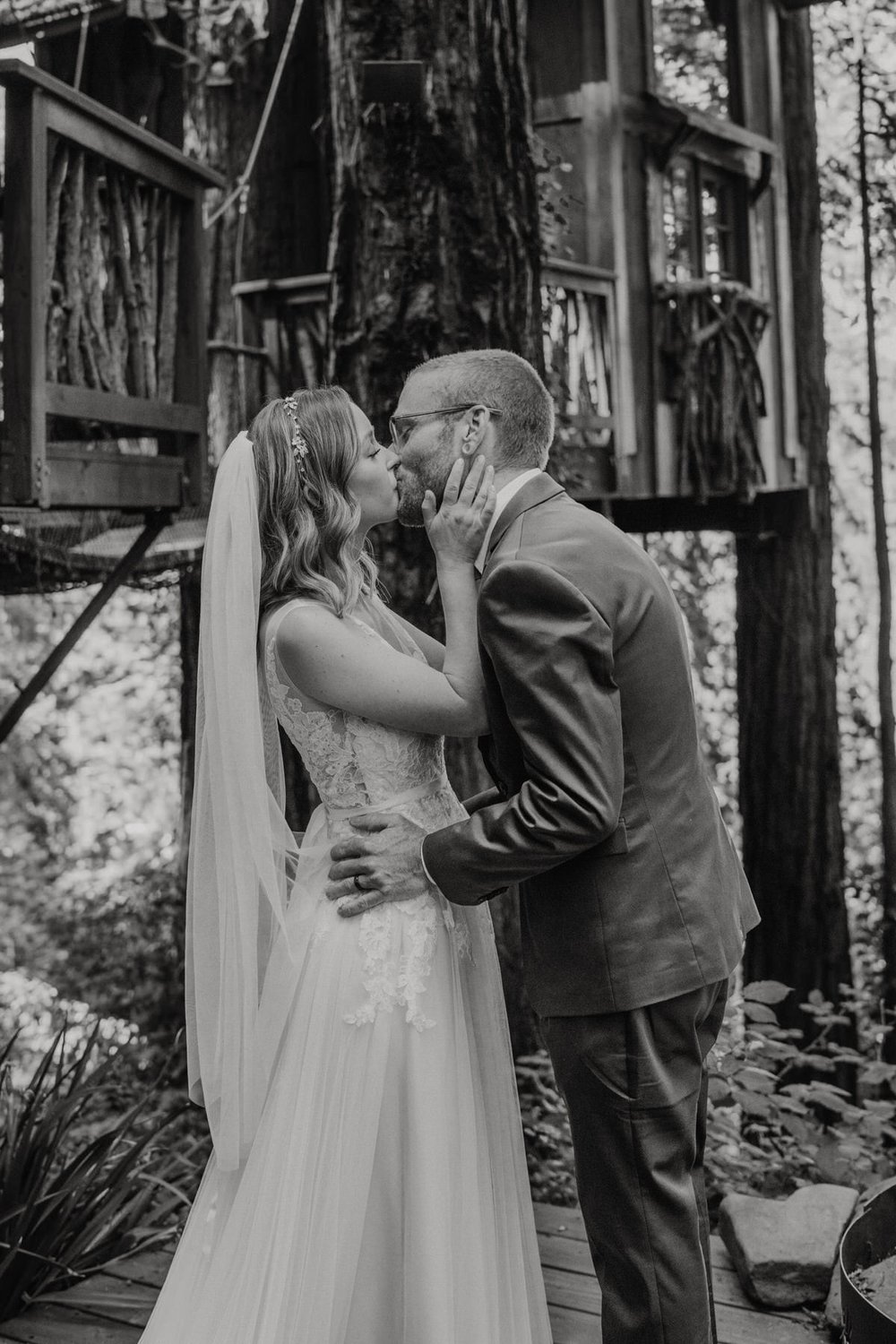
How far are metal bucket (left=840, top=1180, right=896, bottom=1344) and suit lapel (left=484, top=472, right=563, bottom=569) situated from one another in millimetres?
1645

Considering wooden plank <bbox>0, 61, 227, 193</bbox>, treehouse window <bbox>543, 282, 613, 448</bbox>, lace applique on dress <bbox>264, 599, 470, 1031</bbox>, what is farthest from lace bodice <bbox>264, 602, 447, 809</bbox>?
treehouse window <bbox>543, 282, 613, 448</bbox>

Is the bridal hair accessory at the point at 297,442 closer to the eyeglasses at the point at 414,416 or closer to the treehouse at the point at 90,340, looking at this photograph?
the eyeglasses at the point at 414,416

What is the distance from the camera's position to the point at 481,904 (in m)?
3.19

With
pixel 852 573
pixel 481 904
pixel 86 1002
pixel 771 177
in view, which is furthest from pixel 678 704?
pixel 852 573

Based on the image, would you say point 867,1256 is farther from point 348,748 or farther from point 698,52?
point 698,52

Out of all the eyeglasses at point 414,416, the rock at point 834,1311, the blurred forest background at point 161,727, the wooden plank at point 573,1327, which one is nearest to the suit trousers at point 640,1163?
the wooden plank at point 573,1327

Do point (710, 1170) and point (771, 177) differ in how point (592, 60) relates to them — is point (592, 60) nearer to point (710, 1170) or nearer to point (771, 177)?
point (771, 177)

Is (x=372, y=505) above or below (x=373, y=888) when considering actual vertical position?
above

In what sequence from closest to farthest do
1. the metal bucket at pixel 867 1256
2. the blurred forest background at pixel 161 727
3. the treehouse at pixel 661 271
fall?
the metal bucket at pixel 867 1256, the treehouse at pixel 661 271, the blurred forest background at pixel 161 727

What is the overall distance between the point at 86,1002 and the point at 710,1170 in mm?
6144

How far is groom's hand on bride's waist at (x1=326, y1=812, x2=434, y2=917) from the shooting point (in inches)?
118

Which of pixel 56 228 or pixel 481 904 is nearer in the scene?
pixel 481 904

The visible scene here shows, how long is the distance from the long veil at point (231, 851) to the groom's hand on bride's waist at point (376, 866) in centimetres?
15

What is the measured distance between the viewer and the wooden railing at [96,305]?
4801 mm
